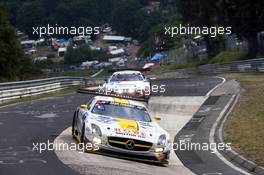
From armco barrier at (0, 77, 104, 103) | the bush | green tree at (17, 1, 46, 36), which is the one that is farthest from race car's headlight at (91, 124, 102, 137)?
green tree at (17, 1, 46, 36)

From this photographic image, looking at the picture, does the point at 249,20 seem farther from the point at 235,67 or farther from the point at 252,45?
the point at 235,67

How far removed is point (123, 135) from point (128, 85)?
42.7 ft

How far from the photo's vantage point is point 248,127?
19.5 m

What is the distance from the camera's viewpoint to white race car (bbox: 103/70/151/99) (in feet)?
89.8

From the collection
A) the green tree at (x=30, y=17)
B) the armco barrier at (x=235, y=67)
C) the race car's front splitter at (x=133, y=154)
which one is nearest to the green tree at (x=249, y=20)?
the armco barrier at (x=235, y=67)

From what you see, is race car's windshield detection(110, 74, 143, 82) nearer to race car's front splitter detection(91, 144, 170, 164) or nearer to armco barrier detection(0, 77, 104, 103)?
armco barrier detection(0, 77, 104, 103)

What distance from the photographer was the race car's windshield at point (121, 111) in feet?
52.4

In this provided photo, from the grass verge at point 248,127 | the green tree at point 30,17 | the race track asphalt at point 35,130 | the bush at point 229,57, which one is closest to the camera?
the race track asphalt at point 35,130

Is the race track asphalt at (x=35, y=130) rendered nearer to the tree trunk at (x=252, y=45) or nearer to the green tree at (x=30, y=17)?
the tree trunk at (x=252, y=45)

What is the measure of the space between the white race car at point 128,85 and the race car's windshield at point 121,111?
34.6ft

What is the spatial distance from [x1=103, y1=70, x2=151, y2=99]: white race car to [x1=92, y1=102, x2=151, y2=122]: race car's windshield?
34.6ft

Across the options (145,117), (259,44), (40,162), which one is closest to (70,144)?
(145,117)

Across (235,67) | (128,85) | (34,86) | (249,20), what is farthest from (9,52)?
(128,85)

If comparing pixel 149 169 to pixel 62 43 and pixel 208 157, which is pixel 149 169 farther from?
pixel 62 43
